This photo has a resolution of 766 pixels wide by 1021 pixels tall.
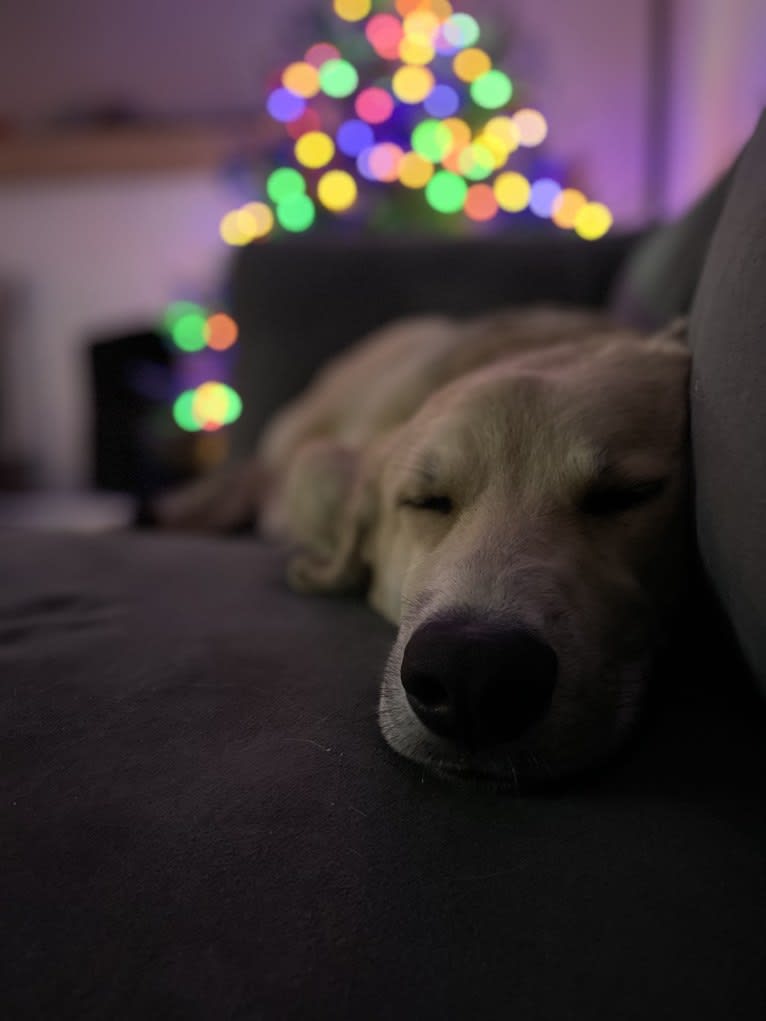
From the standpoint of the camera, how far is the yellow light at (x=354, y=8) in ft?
12.8

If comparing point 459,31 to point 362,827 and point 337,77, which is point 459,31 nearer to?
point 337,77

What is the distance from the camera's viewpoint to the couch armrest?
2.64 meters

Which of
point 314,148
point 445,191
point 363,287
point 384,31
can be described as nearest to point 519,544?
point 363,287

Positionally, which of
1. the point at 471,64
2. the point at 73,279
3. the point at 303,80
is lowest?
the point at 73,279

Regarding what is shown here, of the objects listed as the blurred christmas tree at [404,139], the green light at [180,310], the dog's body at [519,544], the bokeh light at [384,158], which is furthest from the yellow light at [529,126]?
the dog's body at [519,544]

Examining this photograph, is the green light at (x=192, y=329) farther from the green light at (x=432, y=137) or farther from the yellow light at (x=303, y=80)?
the green light at (x=432, y=137)

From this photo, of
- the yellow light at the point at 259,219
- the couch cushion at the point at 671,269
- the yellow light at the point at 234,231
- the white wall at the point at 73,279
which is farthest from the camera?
the white wall at the point at 73,279

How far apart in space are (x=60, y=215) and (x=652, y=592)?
712 cm

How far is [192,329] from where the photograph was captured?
4.41 metres

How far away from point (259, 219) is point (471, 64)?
134cm

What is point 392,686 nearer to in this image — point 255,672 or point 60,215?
point 255,672

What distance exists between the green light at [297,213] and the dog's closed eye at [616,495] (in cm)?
354

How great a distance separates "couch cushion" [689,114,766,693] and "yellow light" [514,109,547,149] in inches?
143

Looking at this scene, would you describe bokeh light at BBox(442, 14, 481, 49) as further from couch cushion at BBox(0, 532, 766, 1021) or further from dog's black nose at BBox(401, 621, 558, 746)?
dog's black nose at BBox(401, 621, 558, 746)
